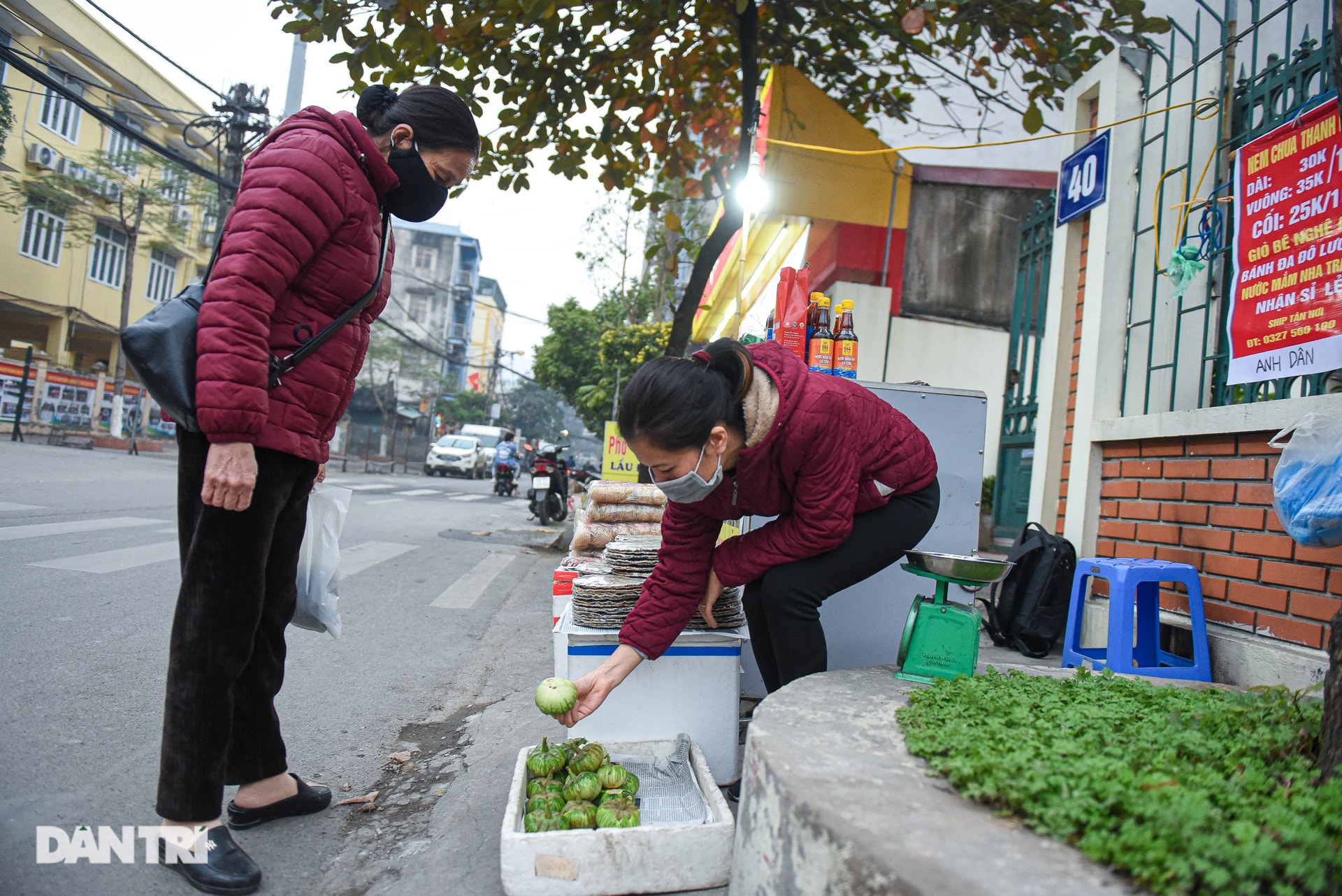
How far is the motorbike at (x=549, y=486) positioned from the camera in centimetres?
1341

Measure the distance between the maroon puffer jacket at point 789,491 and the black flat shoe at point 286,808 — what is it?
3.41 feet

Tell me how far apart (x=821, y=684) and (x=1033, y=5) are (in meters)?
5.73

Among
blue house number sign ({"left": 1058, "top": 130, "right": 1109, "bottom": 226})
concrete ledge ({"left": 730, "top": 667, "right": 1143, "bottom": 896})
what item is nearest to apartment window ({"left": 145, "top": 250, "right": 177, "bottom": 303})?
blue house number sign ({"left": 1058, "top": 130, "right": 1109, "bottom": 226})

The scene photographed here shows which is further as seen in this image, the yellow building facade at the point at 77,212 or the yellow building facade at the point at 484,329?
the yellow building facade at the point at 484,329

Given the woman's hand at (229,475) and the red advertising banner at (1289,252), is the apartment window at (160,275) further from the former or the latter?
the red advertising banner at (1289,252)

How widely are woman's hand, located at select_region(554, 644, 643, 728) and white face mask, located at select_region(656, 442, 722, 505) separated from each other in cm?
51

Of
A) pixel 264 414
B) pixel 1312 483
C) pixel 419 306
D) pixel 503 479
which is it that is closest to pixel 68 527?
pixel 264 414

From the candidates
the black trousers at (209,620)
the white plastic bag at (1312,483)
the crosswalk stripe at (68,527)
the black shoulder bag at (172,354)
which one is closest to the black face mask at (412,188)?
the black shoulder bag at (172,354)

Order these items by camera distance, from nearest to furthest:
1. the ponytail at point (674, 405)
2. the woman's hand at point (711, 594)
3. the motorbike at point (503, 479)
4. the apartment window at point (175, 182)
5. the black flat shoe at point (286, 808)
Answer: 1. the ponytail at point (674, 405)
2. the black flat shoe at point (286, 808)
3. the woman's hand at point (711, 594)
4. the motorbike at point (503, 479)
5. the apartment window at point (175, 182)

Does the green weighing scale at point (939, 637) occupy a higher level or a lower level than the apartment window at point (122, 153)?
lower

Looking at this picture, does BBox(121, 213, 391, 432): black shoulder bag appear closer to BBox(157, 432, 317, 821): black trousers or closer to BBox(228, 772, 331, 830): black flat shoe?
BBox(157, 432, 317, 821): black trousers

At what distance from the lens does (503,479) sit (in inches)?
834

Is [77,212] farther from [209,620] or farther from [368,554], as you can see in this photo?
[209,620]

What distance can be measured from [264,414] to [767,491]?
1.37 m
